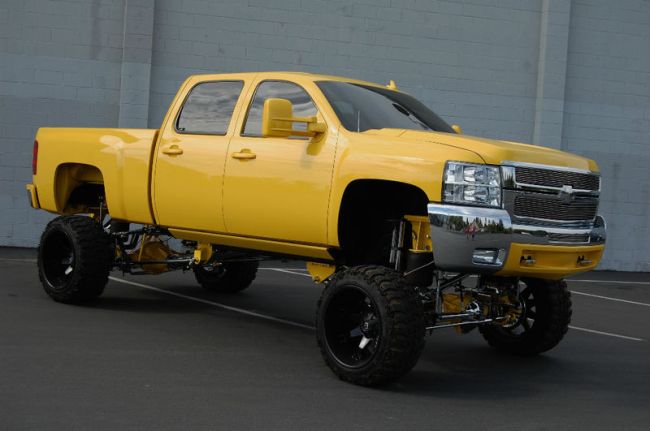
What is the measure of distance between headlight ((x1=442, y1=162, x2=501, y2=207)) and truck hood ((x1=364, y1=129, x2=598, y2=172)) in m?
0.11

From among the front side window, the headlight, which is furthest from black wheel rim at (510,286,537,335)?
the front side window

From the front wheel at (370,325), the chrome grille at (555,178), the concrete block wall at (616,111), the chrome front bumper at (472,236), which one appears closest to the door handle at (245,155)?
the front wheel at (370,325)

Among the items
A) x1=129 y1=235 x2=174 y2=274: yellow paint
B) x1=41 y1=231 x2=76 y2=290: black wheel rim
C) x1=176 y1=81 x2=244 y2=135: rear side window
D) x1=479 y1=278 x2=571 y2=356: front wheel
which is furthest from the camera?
x1=129 y1=235 x2=174 y2=274: yellow paint

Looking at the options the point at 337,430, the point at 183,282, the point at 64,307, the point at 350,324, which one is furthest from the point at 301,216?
the point at 183,282

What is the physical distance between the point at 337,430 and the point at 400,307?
1266mm

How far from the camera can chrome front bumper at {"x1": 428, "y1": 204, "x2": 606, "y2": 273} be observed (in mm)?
6555

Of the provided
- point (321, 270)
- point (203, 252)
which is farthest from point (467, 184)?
point (203, 252)

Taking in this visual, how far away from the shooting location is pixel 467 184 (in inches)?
261

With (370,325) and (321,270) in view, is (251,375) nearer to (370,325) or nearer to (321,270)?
(370,325)

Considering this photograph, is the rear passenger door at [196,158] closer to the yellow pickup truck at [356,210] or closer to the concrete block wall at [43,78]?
the yellow pickup truck at [356,210]

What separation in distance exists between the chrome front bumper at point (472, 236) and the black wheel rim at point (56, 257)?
14.0 feet

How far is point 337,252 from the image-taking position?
757cm

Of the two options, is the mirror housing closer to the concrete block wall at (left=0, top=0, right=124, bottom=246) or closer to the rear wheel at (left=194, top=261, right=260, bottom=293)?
the rear wheel at (left=194, top=261, right=260, bottom=293)

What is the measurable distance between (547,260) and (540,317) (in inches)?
56.0
